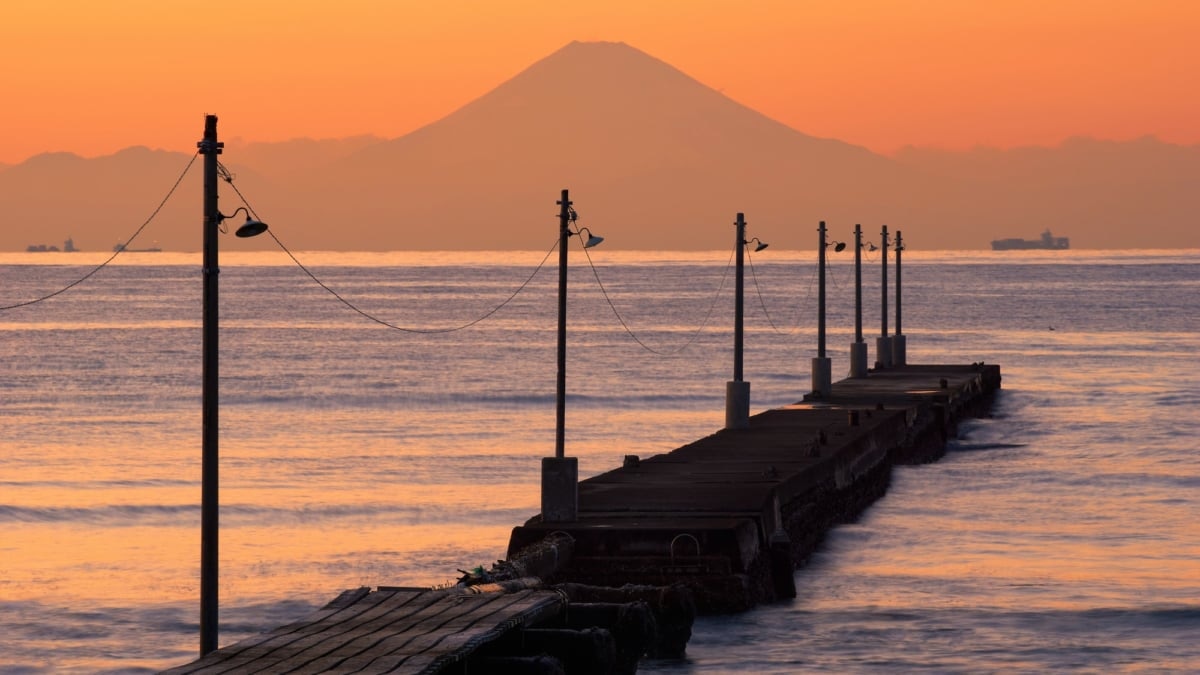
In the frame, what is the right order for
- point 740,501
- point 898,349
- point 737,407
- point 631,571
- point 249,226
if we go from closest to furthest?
point 249,226, point 631,571, point 740,501, point 737,407, point 898,349

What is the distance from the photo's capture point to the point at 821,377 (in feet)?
197

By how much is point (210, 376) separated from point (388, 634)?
320cm

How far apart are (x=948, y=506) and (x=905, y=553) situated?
28.1 ft

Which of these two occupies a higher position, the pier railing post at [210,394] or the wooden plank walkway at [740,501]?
the pier railing post at [210,394]

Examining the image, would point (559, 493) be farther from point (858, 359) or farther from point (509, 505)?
point (858, 359)

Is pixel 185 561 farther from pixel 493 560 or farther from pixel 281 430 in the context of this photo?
pixel 281 430

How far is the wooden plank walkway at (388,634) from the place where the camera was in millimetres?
19094

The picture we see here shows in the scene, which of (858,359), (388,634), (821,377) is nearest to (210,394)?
(388,634)

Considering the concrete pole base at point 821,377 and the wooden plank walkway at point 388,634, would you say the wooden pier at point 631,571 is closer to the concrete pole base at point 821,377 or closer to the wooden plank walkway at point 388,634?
the wooden plank walkway at point 388,634

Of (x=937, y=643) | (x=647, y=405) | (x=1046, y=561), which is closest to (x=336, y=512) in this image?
(x=1046, y=561)

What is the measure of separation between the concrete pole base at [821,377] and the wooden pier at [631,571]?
5750mm

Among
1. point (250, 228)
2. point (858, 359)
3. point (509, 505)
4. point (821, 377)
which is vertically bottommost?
point (509, 505)

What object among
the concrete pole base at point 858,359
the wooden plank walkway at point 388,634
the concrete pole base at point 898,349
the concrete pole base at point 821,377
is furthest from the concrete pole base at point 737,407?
the concrete pole base at point 898,349

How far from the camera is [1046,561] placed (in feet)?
127
